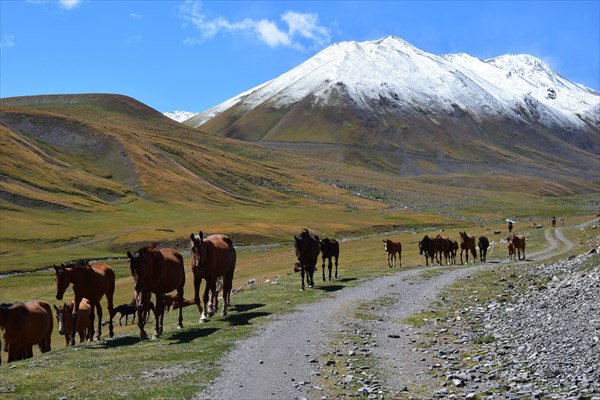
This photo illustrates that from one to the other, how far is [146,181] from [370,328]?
17949 centimetres

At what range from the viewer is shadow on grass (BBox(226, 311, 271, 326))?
2430cm

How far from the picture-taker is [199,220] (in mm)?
139500

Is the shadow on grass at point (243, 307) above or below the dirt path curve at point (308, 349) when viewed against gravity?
above

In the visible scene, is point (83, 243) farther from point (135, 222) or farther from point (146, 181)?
point (146, 181)

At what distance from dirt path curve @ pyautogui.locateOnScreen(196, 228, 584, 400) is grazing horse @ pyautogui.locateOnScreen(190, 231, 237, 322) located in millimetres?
3729

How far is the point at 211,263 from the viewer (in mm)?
26109

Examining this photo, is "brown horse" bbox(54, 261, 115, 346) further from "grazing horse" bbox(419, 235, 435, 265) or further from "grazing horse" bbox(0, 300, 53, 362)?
"grazing horse" bbox(419, 235, 435, 265)

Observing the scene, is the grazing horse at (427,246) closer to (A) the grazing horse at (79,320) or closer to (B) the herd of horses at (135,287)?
(B) the herd of horses at (135,287)

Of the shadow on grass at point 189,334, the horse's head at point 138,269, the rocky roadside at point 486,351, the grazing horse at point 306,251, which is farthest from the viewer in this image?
the grazing horse at point 306,251

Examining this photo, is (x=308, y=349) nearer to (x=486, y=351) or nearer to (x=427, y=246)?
(x=486, y=351)

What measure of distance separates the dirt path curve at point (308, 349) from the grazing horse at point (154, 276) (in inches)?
182

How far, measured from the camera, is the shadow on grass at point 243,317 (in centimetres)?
2430

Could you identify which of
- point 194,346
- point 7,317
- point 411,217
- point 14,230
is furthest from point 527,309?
point 411,217

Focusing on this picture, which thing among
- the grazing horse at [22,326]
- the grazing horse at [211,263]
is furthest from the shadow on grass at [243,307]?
the grazing horse at [22,326]
